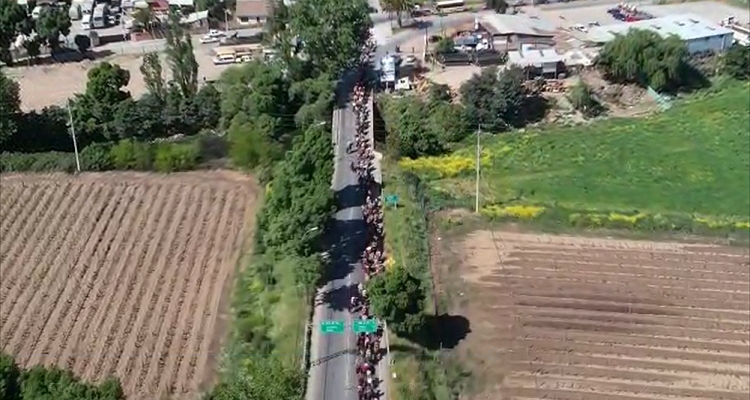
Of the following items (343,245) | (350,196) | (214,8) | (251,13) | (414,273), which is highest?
(214,8)

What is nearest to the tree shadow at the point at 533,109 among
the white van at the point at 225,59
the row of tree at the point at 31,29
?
the white van at the point at 225,59

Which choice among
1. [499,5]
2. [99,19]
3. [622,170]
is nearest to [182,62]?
[99,19]

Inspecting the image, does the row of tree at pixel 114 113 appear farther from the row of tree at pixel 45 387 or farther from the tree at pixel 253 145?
the row of tree at pixel 45 387

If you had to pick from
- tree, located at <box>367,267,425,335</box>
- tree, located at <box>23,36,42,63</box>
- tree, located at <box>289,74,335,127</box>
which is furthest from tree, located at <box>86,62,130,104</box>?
tree, located at <box>367,267,425,335</box>

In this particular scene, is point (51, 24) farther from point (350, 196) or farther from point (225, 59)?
point (350, 196)

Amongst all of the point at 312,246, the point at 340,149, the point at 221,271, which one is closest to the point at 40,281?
the point at 221,271
